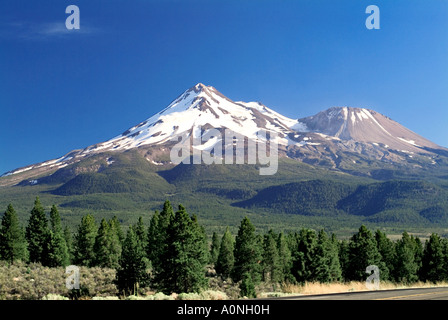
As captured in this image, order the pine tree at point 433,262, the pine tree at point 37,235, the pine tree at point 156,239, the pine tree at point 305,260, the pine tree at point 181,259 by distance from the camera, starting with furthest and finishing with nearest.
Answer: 1. the pine tree at point 433,262
2. the pine tree at point 37,235
3. the pine tree at point 156,239
4. the pine tree at point 305,260
5. the pine tree at point 181,259

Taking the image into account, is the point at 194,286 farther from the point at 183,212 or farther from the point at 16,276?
the point at 16,276

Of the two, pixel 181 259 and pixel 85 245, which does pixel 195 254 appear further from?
pixel 85 245

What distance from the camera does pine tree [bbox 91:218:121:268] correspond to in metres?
74.0

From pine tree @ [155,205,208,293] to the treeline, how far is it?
100mm

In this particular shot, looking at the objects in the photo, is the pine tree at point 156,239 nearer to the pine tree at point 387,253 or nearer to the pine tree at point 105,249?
the pine tree at point 105,249

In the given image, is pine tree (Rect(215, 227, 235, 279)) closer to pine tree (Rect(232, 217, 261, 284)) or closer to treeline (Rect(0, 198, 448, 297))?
treeline (Rect(0, 198, 448, 297))

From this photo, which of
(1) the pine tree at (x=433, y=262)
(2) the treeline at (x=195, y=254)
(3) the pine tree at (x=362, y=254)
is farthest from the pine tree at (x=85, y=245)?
(1) the pine tree at (x=433, y=262)

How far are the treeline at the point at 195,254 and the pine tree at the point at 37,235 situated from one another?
0.15 metres

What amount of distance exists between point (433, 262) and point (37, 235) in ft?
214

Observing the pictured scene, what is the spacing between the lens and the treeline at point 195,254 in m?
46.7
